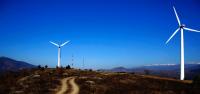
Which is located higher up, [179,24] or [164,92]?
[179,24]

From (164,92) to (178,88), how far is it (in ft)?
23.7

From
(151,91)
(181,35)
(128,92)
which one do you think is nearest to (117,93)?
(128,92)

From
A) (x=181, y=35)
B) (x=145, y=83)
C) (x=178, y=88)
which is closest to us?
(x=178, y=88)

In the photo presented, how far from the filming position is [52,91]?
5681cm

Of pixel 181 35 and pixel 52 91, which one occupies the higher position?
pixel 181 35

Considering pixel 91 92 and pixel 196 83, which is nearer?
pixel 91 92

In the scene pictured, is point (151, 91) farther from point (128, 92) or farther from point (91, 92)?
point (91, 92)

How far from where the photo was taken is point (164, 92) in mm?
58625

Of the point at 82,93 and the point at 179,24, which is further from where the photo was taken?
the point at 179,24

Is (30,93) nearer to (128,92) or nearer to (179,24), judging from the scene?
(128,92)

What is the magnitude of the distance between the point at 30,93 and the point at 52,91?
14.0 ft

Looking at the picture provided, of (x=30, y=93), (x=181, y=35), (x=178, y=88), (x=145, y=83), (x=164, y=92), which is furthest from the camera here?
(x=181, y=35)

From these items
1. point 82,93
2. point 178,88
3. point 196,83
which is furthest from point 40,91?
point 196,83

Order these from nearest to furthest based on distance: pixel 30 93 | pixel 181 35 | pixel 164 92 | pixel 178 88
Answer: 1. pixel 30 93
2. pixel 164 92
3. pixel 178 88
4. pixel 181 35
